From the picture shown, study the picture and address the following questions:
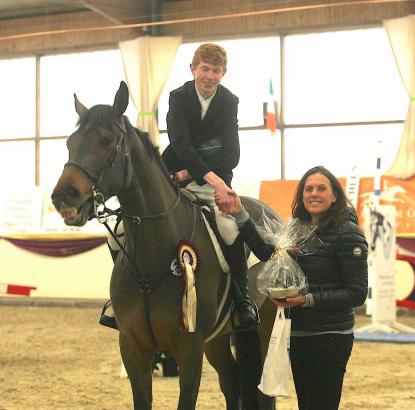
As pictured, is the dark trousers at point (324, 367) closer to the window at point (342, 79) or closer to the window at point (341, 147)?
the window at point (341, 147)

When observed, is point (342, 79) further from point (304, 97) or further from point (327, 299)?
point (327, 299)

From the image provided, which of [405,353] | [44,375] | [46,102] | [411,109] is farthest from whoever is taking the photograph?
[46,102]

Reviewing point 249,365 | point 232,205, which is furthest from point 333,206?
point 249,365

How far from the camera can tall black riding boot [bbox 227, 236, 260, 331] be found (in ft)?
11.7

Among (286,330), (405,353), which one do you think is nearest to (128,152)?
(286,330)

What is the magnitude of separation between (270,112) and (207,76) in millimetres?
9079

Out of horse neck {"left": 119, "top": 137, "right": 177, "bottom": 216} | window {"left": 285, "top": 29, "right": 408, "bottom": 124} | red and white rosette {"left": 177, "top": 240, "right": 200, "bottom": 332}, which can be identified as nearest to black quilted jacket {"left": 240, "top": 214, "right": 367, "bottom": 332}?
red and white rosette {"left": 177, "top": 240, "right": 200, "bottom": 332}

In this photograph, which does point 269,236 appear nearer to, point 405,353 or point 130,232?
point 130,232

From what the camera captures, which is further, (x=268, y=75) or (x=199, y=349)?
(x=268, y=75)

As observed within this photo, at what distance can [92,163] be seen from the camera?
2865mm

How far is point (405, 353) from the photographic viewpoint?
285 inches

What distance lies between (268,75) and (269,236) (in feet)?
32.6

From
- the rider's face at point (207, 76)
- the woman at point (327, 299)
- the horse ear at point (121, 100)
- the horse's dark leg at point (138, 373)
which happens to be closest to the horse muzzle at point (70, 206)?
the horse ear at point (121, 100)

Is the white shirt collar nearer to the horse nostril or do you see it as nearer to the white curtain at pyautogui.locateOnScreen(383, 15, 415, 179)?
the horse nostril
